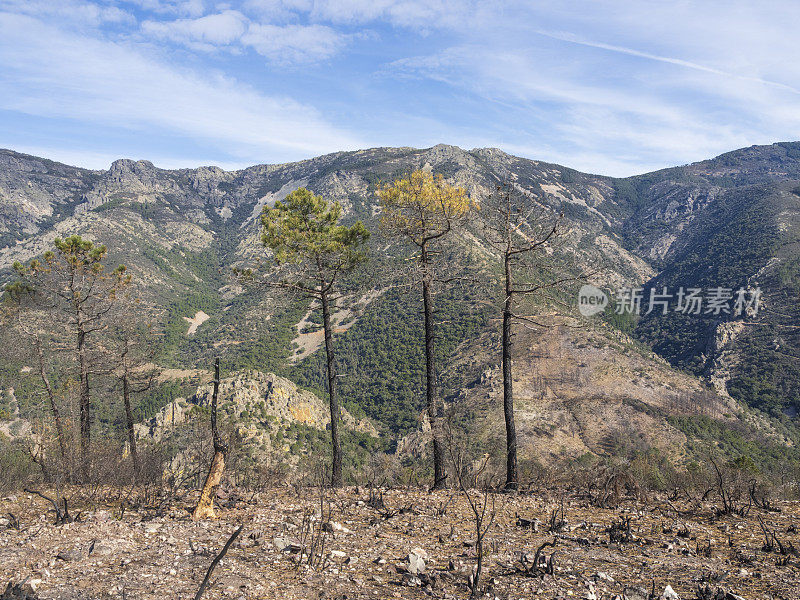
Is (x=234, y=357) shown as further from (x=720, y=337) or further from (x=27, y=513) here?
(x=720, y=337)

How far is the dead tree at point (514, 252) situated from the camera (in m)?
11.8

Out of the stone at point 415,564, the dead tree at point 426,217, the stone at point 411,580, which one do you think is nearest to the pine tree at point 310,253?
the dead tree at point 426,217

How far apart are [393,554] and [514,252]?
8.46m

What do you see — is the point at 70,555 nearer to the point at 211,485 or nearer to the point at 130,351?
the point at 211,485

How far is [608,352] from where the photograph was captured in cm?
6438

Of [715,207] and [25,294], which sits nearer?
[25,294]

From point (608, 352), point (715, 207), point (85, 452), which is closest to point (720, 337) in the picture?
point (608, 352)

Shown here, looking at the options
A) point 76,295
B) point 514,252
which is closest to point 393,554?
point 514,252

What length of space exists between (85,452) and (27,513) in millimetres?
5665

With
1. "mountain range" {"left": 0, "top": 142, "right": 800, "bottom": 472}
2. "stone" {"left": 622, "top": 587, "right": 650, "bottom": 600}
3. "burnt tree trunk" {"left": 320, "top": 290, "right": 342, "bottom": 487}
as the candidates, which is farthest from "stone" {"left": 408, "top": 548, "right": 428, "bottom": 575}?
"burnt tree trunk" {"left": 320, "top": 290, "right": 342, "bottom": 487}

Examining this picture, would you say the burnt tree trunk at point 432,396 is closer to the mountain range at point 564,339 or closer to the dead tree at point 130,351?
the mountain range at point 564,339

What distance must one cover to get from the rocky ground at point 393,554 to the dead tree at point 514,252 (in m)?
3.99

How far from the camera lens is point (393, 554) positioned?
6.04m

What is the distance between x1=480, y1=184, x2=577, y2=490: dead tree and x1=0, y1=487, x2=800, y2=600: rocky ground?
3.99 metres
